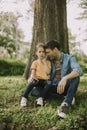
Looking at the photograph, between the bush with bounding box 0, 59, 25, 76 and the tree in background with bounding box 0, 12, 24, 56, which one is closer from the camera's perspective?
the bush with bounding box 0, 59, 25, 76

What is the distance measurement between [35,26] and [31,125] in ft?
12.6

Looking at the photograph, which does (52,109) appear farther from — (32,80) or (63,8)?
(63,8)

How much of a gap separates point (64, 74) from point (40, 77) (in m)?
0.56

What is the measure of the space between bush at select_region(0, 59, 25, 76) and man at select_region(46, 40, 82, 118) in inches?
302

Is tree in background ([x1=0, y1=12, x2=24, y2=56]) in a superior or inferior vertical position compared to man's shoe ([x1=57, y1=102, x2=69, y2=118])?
superior

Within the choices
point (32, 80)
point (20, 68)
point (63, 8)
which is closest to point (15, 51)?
point (20, 68)

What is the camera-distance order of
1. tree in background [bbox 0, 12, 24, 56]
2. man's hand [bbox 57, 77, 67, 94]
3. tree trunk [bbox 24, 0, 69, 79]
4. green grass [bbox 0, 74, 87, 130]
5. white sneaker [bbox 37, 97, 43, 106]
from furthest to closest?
tree in background [bbox 0, 12, 24, 56] → tree trunk [bbox 24, 0, 69, 79] → white sneaker [bbox 37, 97, 43, 106] → man's hand [bbox 57, 77, 67, 94] → green grass [bbox 0, 74, 87, 130]

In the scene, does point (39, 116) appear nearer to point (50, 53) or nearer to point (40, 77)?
point (40, 77)

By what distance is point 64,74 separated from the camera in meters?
7.28

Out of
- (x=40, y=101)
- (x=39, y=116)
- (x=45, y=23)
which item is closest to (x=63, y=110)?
(x=39, y=116)

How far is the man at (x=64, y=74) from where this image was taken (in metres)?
6.70

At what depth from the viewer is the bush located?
15.3m

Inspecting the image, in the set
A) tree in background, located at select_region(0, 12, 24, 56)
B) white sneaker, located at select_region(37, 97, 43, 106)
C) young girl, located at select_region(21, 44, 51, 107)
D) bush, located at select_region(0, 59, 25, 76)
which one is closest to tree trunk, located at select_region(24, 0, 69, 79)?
young girl, located at select_region(21, 44, 51, 107)

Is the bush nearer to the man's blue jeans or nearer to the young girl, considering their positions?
the young girl
